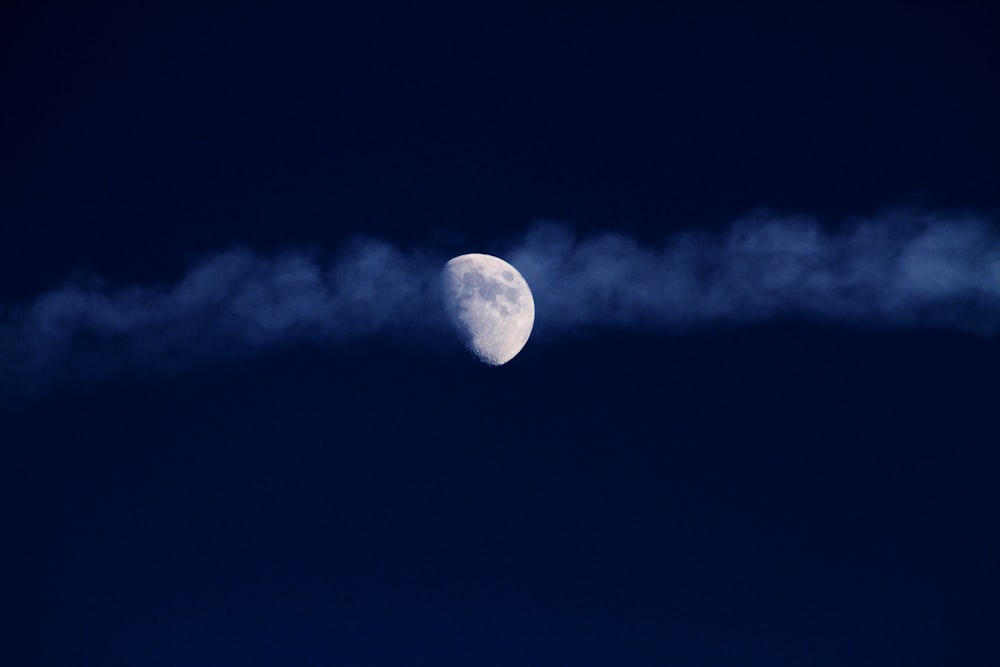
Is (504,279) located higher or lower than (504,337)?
higher
